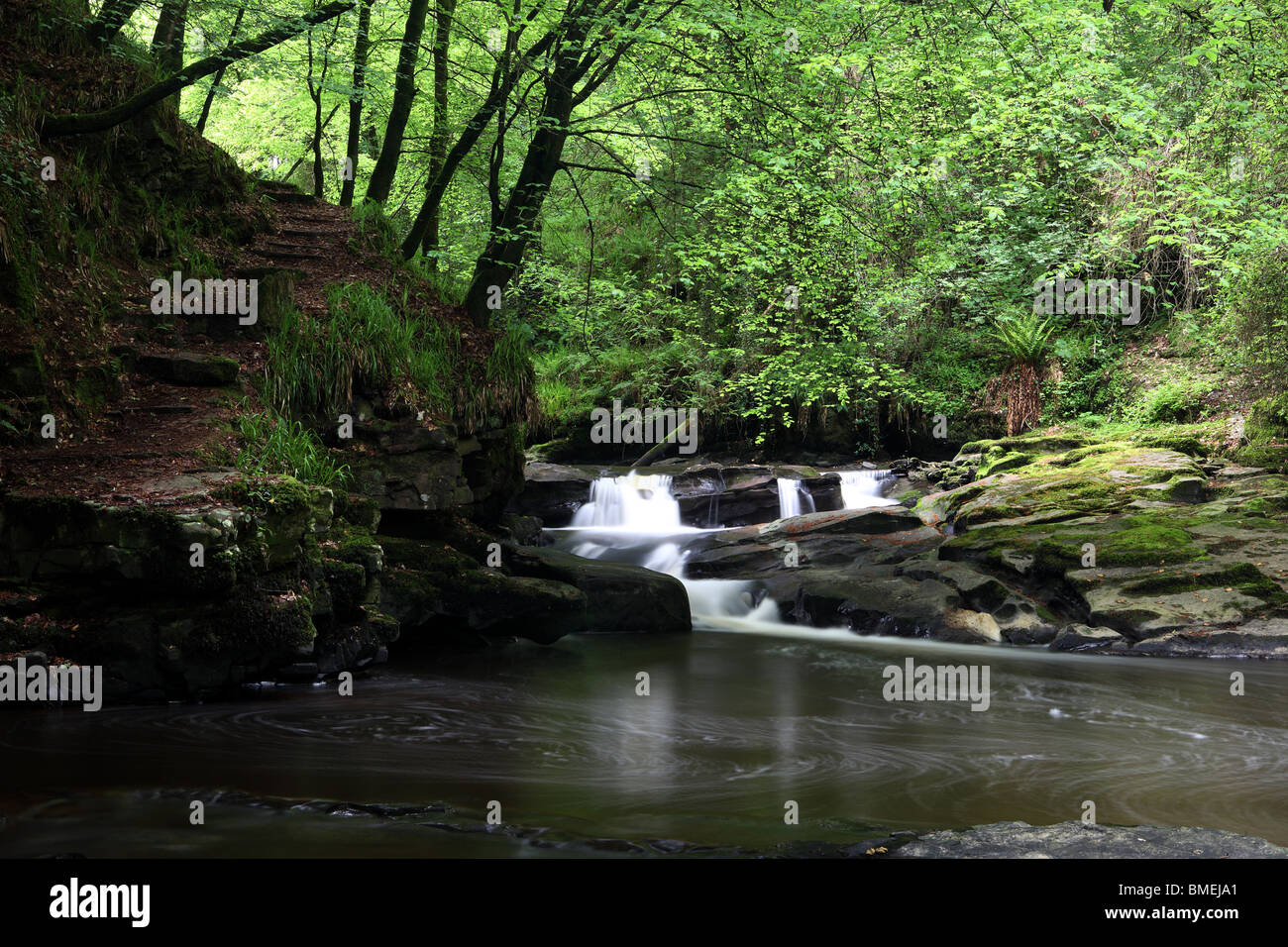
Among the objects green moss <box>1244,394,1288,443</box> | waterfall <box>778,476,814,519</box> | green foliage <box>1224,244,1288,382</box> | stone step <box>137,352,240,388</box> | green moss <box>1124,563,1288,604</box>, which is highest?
green foliage <box>1224,244,1288,382</box>

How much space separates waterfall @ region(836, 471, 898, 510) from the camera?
17.7 m

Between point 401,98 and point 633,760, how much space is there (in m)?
10.3

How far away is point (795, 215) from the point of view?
11977 millimetres

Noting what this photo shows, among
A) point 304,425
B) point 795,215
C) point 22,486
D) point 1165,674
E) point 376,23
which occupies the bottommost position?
point 1165,674

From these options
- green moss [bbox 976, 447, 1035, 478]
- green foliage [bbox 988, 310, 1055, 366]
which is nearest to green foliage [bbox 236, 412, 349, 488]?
green moss [bbox 976, 447, 1035, 478]

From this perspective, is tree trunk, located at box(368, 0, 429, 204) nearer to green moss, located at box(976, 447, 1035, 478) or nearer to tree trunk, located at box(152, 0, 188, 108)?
tree trunk, located at box(152, 0, 188, 108)

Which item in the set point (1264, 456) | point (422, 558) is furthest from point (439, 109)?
point (1264, 456)

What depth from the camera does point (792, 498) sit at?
57.5 ft

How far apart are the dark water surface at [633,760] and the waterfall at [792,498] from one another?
26.1 feet

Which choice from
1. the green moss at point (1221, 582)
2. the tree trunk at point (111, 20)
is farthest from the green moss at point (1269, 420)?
the tree trunk at point (111, 20)

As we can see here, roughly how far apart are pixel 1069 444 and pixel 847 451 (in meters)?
5.62

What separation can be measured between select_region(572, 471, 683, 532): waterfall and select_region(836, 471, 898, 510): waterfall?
3572mm
